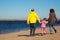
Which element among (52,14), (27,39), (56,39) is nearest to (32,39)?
(27,39)

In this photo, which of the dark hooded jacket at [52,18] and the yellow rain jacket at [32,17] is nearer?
the yellow rain jacket at [32,17]

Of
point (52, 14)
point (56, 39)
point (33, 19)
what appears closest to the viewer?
point (56, 39)

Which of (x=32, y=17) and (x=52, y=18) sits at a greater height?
(x=32, y=17)

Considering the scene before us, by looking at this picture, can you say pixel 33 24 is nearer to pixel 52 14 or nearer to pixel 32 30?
pixel 32 30

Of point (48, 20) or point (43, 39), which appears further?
point (48, 20)

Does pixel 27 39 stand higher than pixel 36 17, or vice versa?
pixel 36 17

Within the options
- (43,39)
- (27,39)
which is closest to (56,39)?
(43,39)

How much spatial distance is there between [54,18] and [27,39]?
401 centimetres

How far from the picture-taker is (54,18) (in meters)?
19.3

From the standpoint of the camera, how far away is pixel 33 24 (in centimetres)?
1791

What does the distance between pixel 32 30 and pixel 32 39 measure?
199 centimetres

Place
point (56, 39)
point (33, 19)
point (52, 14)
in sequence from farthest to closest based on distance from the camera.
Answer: point (52, 14)
point (33, 19)
point (56, 39)

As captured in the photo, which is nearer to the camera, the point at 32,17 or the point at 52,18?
the point at 32,17

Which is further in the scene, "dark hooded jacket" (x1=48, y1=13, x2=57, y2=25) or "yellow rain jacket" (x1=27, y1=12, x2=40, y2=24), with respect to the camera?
"dark hooded jacket" (x1=48, y1=13, x2=57, y2=25)
